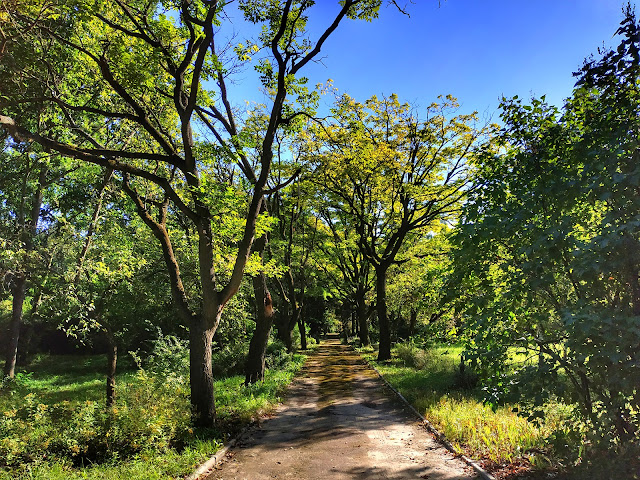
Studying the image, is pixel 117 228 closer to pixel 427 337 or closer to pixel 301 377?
pixel 301 377

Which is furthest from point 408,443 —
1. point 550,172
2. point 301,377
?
point 301,377

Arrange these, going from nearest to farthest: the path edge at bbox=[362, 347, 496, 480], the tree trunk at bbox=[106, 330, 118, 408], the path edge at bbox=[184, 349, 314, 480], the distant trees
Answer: the distant trees → the path edge at bbox=[362, 347, 496, 480] → the path edge at bbox=[184, 349, 314, 480] → the tree trunk at bbox=[106, 330, 118, 408]

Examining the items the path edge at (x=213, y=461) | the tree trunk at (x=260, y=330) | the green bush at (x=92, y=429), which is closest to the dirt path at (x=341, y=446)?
the path edge at (x=213, y=461)

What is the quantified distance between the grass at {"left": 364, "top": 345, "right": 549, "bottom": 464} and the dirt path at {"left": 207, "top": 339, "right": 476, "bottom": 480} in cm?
41

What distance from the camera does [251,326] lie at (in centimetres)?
2462

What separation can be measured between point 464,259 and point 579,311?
1732 millimetres

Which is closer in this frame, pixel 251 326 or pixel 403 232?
pixel 403 232

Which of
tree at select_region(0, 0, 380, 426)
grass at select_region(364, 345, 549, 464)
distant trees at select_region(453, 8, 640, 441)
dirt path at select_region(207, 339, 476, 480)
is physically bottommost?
dirt path at select_region(207, 339, 476, 480)

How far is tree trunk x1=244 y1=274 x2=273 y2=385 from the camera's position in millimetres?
12680

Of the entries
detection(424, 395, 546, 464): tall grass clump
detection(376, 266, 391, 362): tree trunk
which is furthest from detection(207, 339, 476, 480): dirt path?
detection(376, 266, 391, 362): tree trunk

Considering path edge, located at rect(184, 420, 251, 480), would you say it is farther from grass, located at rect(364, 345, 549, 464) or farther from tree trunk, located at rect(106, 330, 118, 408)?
tree trunk, located at rect(106, 330, 118, 408)

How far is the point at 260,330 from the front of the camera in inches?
506

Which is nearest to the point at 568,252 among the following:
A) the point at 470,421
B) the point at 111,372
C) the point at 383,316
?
the point at 470,421

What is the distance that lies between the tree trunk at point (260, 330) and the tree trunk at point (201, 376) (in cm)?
448
